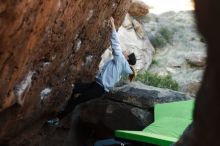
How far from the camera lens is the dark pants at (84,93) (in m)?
10.6

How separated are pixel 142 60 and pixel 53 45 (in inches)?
580

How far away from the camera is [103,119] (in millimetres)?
12414

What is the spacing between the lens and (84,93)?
1070 cm

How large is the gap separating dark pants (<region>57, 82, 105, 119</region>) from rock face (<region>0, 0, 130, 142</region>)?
16 centimetres

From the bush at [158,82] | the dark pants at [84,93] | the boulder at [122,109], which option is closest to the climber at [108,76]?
the dark pants at [84,93]

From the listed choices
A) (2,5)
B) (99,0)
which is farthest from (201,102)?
(99,0)

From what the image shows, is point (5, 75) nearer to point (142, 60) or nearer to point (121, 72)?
point (121, 72)

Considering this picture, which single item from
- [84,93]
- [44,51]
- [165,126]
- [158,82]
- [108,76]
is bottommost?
[165,126]

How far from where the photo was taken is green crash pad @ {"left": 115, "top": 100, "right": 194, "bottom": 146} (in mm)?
9156

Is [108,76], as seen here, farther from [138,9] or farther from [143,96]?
[138,9]

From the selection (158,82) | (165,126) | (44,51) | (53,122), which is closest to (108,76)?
(165,126)

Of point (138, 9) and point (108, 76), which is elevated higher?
point (138, 9)

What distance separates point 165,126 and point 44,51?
12.9ft

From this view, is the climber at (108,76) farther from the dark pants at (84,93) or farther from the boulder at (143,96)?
the boulder at (143,96)
